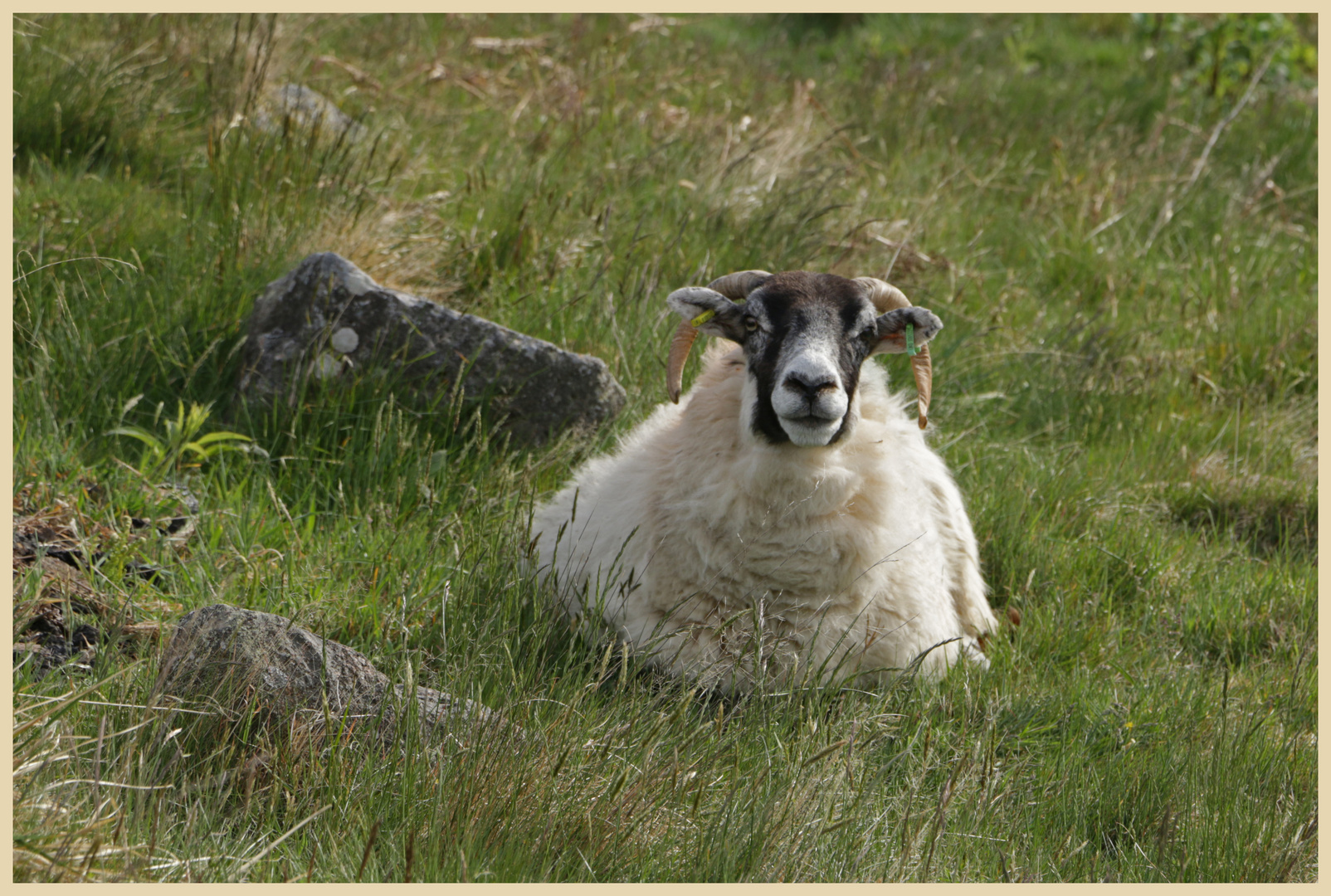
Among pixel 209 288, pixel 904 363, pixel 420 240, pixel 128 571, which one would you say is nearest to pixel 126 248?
pixel 209 288

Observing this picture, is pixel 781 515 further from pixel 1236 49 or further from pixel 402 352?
pixel 1236 49

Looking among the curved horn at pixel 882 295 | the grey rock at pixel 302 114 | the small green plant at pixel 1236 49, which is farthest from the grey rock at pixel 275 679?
the small green plant at pixel 1236 49

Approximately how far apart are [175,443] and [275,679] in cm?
167

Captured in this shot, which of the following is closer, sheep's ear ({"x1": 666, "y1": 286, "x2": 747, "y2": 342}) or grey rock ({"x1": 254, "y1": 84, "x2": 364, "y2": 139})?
sheep's ear ({"x1": 666, "y1": 286, "x2": 747, "y2": 342})

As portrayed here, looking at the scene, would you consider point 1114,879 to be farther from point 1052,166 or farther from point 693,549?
point 1052,166

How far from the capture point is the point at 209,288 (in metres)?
4.92

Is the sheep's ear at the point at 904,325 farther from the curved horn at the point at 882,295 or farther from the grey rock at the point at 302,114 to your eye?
the grey rock at the point at 302,114

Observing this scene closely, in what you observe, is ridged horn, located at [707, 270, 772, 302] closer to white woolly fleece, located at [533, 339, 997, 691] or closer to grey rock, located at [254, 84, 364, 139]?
white woolly fleece, located at [533, 339, 997, 691]

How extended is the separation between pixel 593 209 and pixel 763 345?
9.58ft

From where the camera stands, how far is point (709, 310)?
403cm

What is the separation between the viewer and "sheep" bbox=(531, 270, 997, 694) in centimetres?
371

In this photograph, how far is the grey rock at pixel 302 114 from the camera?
232 inches

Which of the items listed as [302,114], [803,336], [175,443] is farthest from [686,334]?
[302,114]

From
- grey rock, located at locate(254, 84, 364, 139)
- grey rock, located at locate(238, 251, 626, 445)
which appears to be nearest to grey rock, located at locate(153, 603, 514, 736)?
grey rock, located at locate(238, 251, 626, 445)
